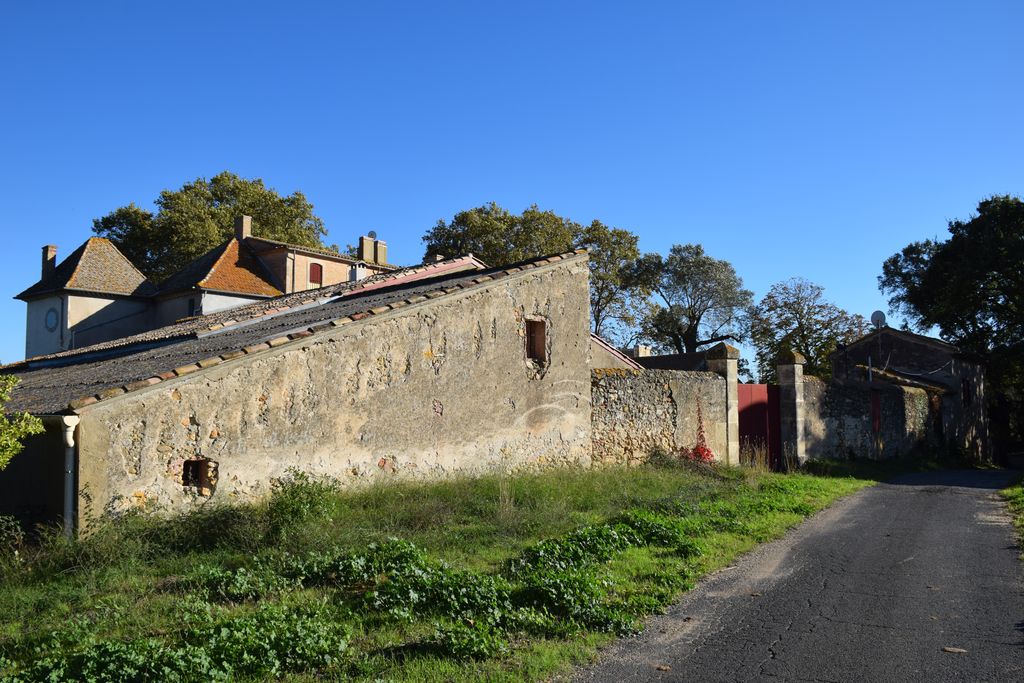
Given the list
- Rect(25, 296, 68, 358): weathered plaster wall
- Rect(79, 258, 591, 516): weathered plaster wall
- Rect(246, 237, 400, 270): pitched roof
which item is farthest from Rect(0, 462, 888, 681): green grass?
Rect(25, 296, 68, 358): weathered plaster wall

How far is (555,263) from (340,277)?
19.4 m

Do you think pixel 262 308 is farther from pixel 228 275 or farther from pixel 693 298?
pixel 693 298

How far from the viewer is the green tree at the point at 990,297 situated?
29.1 metres

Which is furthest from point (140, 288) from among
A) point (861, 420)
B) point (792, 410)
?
point (861, 420)

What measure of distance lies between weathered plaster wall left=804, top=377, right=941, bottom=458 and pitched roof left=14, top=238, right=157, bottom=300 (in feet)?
81.4

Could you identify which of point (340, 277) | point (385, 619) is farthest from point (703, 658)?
point (340, 277)

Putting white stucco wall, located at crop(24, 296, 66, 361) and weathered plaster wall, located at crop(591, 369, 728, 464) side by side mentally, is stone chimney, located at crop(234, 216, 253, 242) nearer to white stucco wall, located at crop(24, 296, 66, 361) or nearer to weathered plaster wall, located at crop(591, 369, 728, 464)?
white stucco wall, located at crop(24, 296, 66, 361)

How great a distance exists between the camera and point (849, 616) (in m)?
6.32

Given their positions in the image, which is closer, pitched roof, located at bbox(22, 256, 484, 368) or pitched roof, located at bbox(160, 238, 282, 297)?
pitched roof, located at bbox(22, 256, 484, 368)

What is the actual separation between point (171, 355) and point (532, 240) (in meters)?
24.1

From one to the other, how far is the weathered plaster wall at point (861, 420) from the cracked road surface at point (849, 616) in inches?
361

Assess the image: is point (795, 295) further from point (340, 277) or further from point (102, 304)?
point (102, 304)

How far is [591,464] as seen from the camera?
1462cm

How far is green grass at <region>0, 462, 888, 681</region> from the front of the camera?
510cm
